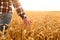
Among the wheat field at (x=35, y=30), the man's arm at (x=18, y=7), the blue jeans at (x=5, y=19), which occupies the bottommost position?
the wheat field at (x=35, y=30)

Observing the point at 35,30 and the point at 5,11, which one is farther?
the point at 35,30

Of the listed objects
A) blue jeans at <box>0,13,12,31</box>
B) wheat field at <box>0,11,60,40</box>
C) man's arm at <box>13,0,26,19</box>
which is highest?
man's arm at <box>13,0,26,19</box>

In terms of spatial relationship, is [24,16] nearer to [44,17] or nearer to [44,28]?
[44,28]

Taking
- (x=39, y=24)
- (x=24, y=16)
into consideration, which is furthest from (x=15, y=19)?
(x=24, y=16)

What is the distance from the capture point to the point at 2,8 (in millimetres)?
710

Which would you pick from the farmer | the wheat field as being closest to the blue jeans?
the farmer

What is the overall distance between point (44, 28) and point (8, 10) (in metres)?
0.34

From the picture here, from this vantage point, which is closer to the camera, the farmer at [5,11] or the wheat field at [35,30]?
the farmer at [5,11]

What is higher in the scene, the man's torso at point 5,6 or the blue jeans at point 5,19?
the man's torso at point 5,6

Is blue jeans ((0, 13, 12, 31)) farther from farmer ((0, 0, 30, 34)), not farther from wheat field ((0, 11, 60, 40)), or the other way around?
wheat field ((0, 11, 60, 40))

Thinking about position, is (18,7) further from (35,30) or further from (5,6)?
(35,30)

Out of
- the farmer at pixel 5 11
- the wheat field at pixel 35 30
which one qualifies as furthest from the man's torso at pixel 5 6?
the wheat field at pixel 35 30

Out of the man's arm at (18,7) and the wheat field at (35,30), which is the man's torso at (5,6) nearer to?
the man's arm at (18,7)

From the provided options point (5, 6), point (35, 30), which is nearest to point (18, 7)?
point (5, 6)
